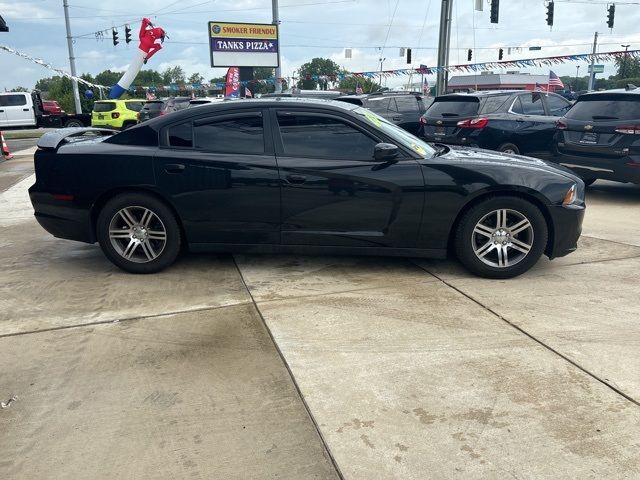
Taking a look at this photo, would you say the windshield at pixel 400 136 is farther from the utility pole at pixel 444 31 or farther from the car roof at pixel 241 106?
the utility pole at pixel 444 31

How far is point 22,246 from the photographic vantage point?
598 centimetres

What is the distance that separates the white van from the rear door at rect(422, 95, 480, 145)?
24.0 meters

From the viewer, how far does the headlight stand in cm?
471

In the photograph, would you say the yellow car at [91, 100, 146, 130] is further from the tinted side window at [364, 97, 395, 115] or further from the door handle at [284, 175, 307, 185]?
the door handle at [284, 175, 307, 185]

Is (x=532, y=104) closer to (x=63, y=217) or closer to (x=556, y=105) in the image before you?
(x=556, y=105)

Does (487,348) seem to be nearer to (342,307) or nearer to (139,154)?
(342,307)

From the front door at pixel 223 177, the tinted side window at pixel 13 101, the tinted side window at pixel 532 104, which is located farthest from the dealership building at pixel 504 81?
the front door at pixel 223 177

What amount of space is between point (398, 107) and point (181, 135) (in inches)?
391

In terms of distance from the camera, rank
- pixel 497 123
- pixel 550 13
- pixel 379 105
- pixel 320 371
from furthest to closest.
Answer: pixel 550 13 → pixel 379 105 → pixel 497 123 → pixel 320 371

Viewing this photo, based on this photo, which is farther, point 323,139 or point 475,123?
point 475,123

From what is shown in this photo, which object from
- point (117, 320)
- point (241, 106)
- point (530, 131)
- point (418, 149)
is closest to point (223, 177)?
point (241, 106)

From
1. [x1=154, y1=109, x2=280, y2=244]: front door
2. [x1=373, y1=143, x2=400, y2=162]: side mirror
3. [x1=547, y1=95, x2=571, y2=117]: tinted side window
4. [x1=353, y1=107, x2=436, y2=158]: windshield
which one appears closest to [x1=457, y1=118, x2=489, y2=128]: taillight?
[x1=547, y1=95, x2=571, y2=117]: tinted side window

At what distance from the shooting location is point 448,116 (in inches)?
403

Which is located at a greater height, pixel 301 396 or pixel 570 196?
pixel 570 196
